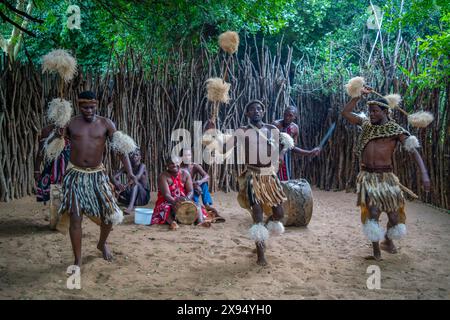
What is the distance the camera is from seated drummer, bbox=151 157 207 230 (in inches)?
217

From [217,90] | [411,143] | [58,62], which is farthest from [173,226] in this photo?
[411,143]

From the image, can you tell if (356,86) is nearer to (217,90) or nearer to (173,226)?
(217,90)

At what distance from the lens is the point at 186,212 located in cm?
546

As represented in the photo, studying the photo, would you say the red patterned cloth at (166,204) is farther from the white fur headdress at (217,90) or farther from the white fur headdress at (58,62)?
the white fur headdress at (58,62)

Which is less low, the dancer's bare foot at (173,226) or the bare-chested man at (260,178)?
the bare-chested man at (260,178)

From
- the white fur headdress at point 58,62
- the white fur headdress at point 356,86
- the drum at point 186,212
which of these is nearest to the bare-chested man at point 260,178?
the white fur headdress at point 356,86

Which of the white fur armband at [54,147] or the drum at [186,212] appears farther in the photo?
the drum at [186,212]

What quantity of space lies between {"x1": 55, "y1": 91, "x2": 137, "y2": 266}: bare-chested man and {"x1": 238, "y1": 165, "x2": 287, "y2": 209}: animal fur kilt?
1.18 metres

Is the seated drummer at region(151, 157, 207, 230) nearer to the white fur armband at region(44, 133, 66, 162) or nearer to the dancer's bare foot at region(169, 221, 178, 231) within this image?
the dancer's bare foot at region(169, 221, 178, 231)

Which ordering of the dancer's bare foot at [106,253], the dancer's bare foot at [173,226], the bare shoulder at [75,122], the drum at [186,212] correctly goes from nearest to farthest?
the bare shoulder at [75,122], the dancer's bare foot at [106,253], the dancer's bare foot at [173,226], the drum at [186,212]

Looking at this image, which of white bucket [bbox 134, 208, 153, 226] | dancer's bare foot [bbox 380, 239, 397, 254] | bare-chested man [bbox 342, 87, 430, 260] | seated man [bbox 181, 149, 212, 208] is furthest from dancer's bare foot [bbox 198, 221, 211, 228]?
dancer's bare foot [bbox 380, 239, 397, 254]

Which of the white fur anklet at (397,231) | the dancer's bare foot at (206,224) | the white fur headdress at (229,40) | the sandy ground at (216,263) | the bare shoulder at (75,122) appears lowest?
the sandy ground at (216,263)

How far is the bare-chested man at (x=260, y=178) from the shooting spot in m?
4.05

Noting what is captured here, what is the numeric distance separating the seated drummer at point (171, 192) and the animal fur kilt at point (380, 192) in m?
2.15
